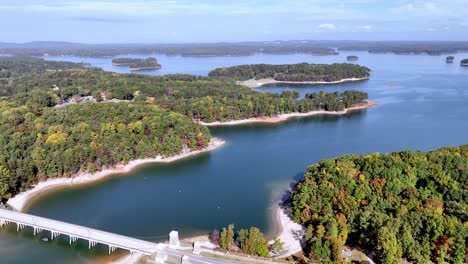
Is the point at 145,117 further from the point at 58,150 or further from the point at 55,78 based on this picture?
the point at 55,78

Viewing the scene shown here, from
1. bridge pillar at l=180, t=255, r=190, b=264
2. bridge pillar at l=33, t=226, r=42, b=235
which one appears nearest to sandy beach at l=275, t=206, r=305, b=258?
bridge pillar at l=180, t=255, r=190, b=264

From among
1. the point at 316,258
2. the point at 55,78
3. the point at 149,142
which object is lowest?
the point at 316,258

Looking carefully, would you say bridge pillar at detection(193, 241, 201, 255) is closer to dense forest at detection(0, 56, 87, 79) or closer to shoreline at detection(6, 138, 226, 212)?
shoreline at detection(6, 138, 226, 212)

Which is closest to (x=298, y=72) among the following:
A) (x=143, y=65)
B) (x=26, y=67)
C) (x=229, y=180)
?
(x=143, y=65)

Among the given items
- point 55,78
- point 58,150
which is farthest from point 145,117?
point 55,78

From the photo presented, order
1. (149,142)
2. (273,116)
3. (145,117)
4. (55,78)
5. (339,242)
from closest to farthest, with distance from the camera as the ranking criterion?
(339,242) → (149,142) → (145,117) → (273,116) → (55,78)

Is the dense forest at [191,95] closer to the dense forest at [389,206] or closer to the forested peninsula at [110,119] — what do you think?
the forested peninsula at [110,119]
